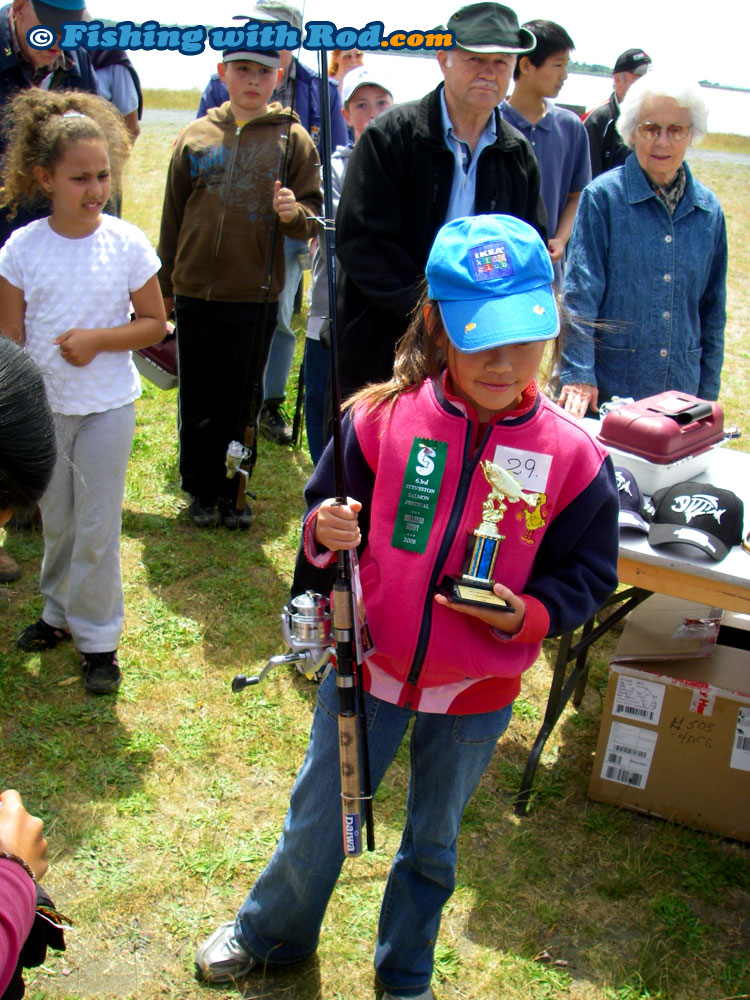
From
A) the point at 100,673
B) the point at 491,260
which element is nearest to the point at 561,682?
the point at 100,673

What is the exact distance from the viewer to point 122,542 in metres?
4.27

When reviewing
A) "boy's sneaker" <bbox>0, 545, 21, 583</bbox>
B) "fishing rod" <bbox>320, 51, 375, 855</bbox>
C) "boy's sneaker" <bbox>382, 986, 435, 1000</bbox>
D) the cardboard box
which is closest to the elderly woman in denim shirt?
the cardboard box

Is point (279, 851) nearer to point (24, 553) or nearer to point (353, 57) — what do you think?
point (24, 553)

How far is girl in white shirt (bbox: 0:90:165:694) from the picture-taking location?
2889 millimetres

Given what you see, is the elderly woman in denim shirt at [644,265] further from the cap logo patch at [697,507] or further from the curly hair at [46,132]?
the curly hair at [46,132]

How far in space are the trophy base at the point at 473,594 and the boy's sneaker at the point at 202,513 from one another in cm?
282

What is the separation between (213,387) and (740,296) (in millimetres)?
7443

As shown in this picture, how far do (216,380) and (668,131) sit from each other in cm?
217

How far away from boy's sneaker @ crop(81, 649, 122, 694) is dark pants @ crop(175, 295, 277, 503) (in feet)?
4.28

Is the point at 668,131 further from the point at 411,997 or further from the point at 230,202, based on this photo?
the point at 411,997

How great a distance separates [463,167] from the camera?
3.13 meters

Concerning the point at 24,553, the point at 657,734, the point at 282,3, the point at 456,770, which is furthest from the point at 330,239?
the point at 24,553

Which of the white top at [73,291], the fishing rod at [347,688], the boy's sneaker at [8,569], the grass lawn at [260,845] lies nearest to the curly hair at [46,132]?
the white top at [73,291]

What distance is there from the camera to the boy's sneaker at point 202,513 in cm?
445
